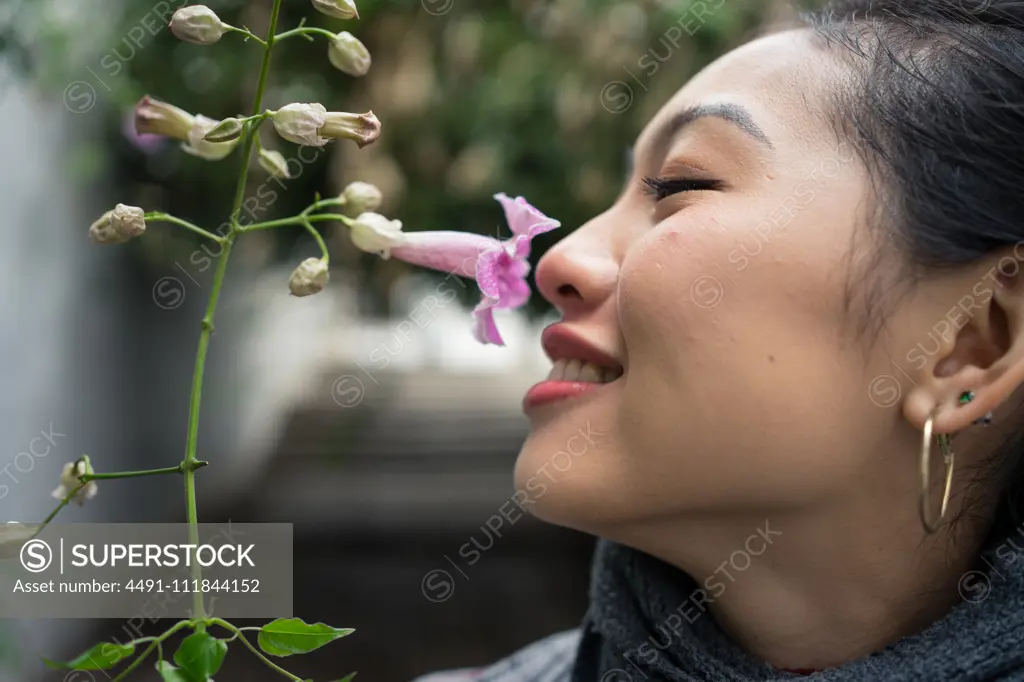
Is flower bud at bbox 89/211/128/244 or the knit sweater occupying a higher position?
flower bud at bbox 89/211/128/244

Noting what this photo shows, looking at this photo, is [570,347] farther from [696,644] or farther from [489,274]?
[696,644]

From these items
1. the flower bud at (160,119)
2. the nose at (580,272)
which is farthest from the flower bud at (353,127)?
the nose at (580,272)

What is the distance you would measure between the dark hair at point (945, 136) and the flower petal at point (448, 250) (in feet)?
0.95

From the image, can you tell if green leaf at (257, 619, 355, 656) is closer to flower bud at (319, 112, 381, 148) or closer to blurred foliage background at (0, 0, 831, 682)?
flower bud at (319, 112, 381, 148)

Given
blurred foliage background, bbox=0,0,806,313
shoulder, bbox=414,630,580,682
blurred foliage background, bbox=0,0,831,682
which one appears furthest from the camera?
blurred foliage background, bbox=0,0,806,313

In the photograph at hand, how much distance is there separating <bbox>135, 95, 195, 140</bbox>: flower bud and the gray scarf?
1.83 ft

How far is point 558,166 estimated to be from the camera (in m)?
1.98

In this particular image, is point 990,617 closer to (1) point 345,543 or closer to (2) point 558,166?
(2) point 558,166

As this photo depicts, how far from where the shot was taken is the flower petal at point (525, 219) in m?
0.68

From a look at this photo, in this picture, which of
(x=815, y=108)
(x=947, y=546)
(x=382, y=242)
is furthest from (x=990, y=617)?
(x=382, y=242)

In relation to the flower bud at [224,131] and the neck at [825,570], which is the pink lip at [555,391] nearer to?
the neck at [825,570]

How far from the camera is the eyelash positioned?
75 cm

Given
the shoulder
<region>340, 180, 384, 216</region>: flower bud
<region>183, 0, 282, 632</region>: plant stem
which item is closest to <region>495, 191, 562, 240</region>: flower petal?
<region>340, 180, 384, 216</region>: flower bud

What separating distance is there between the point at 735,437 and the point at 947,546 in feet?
0.73
